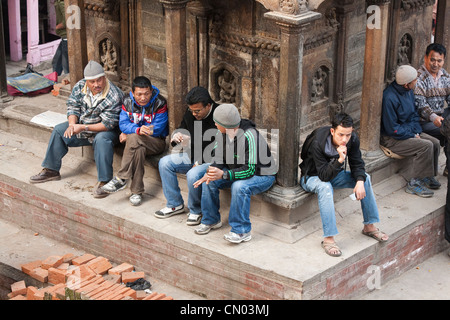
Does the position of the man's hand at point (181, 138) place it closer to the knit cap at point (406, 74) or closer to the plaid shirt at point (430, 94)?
the knit cap at point (406, 74)

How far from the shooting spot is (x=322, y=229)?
9.92 meters

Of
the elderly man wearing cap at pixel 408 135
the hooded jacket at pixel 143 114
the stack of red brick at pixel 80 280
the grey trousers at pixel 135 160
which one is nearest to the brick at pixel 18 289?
the stack of red brick at pixel 80 280

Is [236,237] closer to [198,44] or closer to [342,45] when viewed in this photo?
[198,44]

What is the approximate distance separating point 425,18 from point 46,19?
8.13m

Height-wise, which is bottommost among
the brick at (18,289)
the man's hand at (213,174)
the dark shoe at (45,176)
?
the brick at (18,289)

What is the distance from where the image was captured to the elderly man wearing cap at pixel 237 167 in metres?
9.38

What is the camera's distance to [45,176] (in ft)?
36.5

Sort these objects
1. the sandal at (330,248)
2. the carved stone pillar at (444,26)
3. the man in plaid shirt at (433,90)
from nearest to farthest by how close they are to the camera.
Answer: the sandal at (330,248), the man in plaid shirt at (433,90), the carved stone pillar at (444,26)

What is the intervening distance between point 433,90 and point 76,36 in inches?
177

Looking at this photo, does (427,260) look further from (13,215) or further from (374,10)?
(13,215)

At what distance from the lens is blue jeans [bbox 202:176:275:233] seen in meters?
9.44

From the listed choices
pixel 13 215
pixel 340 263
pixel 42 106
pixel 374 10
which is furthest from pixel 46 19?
pixel 340 263

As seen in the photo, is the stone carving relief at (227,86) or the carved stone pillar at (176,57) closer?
the carved stone pillar at (176,57)

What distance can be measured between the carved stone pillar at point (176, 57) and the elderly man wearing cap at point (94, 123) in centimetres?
65
